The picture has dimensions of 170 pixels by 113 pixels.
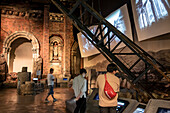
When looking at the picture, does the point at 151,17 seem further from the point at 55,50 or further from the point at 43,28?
the point at 43,28

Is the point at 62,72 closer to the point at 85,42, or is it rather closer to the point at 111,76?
the point at 85,42

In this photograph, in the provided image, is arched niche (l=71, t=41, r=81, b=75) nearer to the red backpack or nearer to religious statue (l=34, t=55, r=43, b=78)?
religious statue (l=34, t=55, r=43, b=78)

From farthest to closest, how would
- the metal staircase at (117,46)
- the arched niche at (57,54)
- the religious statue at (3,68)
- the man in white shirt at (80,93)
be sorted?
1. the arched niche at (57,54)
2. the religious statue at (3,68)
3. the metal staircase at (117,46)
4. the man in white shirt at (80,93)

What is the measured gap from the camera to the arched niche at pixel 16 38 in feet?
49.6

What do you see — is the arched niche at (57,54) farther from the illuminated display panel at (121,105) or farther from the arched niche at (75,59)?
the illuminated display panel at (121,105)

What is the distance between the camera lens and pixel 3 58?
14492 mm

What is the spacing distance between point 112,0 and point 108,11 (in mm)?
573

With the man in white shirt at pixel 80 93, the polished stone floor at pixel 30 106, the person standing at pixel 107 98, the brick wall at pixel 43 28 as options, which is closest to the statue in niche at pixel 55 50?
the brick wall at pixel 43 28

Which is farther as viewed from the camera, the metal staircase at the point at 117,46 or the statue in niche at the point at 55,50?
the statue in niche at the point at 55,50

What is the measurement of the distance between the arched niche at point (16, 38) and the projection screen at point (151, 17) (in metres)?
12.2

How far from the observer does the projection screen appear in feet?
15.0

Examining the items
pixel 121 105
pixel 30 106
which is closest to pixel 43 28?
pixel 30 106

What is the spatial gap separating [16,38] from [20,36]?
1.41 feet

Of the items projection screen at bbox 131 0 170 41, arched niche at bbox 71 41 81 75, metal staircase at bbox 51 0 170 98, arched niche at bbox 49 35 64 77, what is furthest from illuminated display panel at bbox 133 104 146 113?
arched niche at bbox 71 41 81 75
